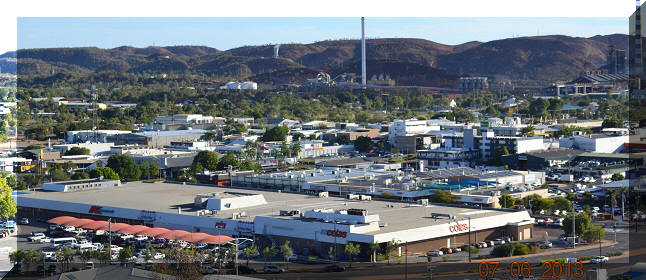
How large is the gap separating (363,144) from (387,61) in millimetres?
51831

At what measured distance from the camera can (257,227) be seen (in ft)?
46.6

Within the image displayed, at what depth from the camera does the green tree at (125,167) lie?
22984 mm

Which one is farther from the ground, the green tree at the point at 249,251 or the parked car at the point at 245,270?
the green tree at the point at 249,251

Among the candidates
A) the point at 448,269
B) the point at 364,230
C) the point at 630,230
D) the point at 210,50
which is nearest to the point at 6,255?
the point at 364,230

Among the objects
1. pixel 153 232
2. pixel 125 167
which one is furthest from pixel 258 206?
pixel 125 167

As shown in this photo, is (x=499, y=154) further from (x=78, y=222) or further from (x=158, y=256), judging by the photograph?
(x=158, y=256)

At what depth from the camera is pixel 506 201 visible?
57.1ft

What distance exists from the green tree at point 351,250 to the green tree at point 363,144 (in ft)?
55.2

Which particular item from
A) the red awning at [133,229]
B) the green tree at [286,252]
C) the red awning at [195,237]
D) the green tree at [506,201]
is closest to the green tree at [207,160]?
the green tree at [506,201]

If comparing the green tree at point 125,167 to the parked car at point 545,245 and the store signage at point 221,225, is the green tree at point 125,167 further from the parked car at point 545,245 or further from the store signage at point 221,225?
the parked car at point 545,245

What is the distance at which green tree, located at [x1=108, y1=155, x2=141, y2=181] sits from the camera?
22984mm

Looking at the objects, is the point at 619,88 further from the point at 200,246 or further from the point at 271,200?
the point at 200,246

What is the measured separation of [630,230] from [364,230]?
435cm

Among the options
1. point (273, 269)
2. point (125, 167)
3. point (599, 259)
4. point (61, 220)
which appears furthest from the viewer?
point (125, 167)
